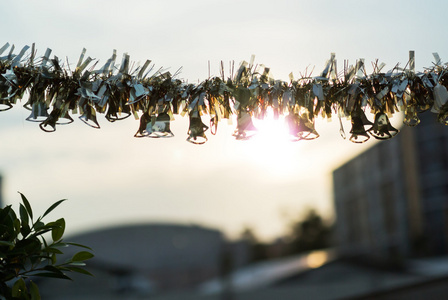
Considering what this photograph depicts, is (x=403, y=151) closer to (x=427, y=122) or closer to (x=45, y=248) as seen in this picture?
(x=427, y=122)

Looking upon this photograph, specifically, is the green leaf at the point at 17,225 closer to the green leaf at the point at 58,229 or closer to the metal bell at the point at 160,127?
the green leaf at the point at 58,229

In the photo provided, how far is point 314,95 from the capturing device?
1959 mm

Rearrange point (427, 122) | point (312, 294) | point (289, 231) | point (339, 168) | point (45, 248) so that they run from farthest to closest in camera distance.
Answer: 1. point (289, 231)
2. point (339, 168)
3. point (427, 122)
4. point (312, 294)
5. point (45, 248)

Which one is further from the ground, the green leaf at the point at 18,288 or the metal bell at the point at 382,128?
the metal bell at the point at 382,128

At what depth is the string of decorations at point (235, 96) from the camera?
6.11 ft

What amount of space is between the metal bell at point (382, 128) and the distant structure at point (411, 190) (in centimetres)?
2127

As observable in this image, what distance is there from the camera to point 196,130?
6.42ft

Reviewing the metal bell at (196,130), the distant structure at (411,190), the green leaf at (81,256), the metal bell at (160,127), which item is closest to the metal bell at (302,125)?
the metal bell at (196,130)

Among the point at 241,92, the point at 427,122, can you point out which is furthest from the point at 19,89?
the point at 427,122

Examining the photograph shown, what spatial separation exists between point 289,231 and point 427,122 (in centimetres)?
2458

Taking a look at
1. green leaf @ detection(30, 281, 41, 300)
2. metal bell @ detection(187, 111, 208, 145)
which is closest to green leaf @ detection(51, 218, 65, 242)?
green leaf @ detection(30, 281, 41, 300)

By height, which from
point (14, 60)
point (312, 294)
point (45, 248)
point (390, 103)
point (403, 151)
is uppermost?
point (403, 151)

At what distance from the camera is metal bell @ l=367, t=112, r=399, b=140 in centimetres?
198

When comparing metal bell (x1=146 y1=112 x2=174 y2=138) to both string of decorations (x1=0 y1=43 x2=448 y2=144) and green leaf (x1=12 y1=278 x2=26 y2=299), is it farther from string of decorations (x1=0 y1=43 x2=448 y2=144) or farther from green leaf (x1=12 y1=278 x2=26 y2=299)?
green leaf (x1=12 y1=278 x2=26 y2=299)
